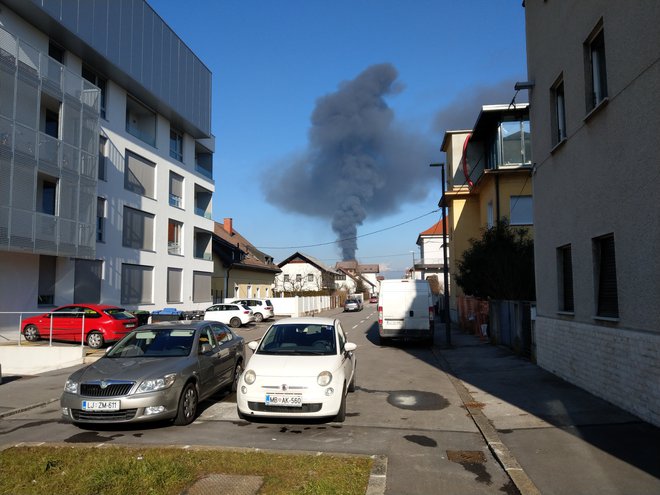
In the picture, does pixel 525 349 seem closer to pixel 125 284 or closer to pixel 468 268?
pixel 468 268

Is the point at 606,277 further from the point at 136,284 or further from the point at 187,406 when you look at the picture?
the point at 136,284

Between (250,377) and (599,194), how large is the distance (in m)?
6.40

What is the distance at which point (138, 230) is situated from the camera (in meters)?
26.4

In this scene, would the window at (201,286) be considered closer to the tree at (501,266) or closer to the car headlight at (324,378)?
the tree at (501,266)

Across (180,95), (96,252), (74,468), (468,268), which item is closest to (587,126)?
(74,468)

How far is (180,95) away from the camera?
30.3 metres

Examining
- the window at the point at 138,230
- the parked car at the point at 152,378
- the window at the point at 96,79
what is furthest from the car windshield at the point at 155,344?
the window at the point at 96,79

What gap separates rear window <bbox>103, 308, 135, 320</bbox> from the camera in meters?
17.4

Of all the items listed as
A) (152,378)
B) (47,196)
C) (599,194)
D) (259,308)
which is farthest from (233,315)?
(599,194)

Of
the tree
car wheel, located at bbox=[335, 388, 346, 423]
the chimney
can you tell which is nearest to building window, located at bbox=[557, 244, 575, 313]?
car wheel, located at bbox=[335, 388, 346, 423]

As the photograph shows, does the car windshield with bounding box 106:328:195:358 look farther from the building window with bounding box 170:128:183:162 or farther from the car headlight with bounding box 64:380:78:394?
the building window with bounding box 170:128:183:162

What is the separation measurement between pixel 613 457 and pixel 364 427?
123 inches

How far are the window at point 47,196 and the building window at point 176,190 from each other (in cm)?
1052

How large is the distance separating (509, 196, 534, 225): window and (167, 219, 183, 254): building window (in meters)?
19.1
